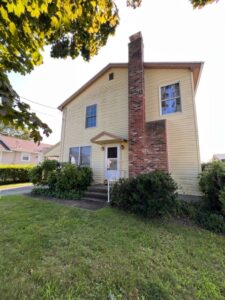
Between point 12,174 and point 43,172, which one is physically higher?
point 43,172

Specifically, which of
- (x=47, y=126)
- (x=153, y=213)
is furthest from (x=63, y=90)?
(x=47, y=126)

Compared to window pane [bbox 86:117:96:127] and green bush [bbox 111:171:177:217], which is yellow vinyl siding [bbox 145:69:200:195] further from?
window pane [bbox 86:117:96:127]

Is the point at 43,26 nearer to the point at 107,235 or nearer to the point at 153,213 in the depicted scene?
the point at 107,235

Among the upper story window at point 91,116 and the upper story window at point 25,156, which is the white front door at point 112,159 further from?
the upper story window at point 25,156

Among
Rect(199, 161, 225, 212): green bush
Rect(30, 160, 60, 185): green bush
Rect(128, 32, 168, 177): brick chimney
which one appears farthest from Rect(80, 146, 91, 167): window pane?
Rect(199, 161, 225, 212): green bush

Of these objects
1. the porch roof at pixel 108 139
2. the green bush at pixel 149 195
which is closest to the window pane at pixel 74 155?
the porch roof at pixel 108 139

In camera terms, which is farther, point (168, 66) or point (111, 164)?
point (111, 164)

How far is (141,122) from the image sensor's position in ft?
26.5

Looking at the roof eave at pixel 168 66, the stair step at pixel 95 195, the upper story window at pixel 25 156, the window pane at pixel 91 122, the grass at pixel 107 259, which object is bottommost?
the grass at pixel 107 259

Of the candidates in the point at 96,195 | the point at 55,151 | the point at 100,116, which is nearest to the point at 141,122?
the point at 100,116

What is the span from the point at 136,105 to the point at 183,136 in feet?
8.99

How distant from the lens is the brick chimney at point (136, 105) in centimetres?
793

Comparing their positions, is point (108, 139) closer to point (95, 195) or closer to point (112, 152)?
point (112, 152)

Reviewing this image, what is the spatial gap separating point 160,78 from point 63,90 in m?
8.79
